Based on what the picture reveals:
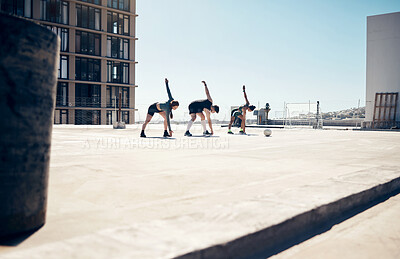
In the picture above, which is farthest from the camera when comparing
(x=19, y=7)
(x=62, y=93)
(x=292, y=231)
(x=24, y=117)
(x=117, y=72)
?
(x=117, y=72)

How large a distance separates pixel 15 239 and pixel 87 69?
40.6 metres

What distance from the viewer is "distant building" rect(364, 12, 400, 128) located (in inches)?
1125

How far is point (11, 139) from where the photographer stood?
6.53 ft

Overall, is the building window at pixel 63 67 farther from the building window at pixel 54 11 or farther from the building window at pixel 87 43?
the building window at pixel 54 11

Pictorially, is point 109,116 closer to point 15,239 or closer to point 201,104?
point 201,104

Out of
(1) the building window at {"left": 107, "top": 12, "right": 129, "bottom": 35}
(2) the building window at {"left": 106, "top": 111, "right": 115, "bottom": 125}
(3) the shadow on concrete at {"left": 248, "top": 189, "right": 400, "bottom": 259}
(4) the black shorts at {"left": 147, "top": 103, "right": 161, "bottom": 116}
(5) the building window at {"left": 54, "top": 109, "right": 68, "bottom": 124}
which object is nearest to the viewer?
(3) the shadow on concrete at {"left": 248, "top": 189, "right": 400, "bottom": 259}

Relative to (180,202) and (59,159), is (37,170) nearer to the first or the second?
(180,202)

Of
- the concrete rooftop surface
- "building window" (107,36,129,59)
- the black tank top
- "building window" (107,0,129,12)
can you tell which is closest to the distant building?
the black tank top

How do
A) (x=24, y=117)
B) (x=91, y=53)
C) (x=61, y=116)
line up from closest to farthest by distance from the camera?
1. (x=24, y=117)
2. (x=61, y=116)
3. (x=91, y=53)

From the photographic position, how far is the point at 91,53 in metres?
40.6

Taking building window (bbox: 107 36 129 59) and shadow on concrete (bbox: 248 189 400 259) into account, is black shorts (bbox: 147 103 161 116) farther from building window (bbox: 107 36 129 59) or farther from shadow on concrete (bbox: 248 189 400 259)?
building window (bbox: 107 36 129 59)

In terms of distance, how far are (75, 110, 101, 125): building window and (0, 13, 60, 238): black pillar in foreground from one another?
3917 centimetres

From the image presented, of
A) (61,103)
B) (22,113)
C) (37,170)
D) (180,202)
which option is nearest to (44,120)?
(22,113)

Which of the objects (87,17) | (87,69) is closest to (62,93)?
(87,69)
